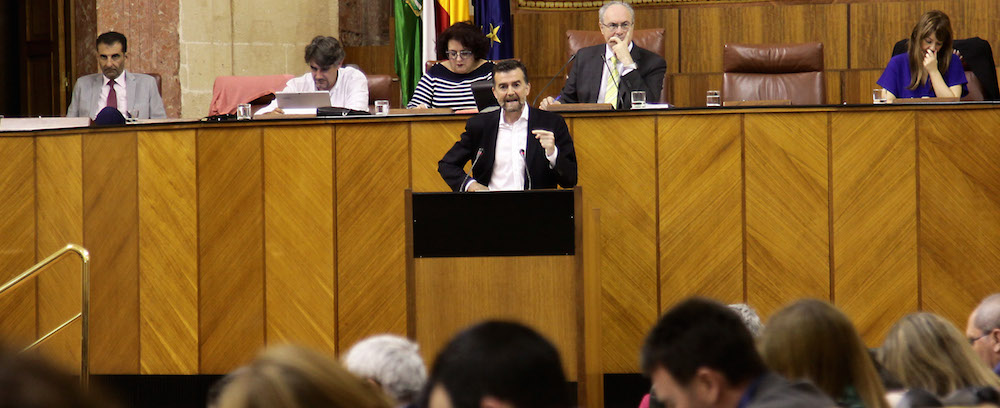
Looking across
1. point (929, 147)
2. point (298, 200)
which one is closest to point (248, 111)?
point (298, 200)

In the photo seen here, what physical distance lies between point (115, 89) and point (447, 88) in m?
2.11

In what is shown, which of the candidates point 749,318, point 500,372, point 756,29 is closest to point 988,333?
point 749,318

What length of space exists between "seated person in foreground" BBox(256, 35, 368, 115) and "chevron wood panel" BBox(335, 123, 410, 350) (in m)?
1.16

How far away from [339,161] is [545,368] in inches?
154

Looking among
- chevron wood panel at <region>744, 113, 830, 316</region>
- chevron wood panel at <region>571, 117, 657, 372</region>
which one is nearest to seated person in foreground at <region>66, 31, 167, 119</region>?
chevron wood panel at <region>571, 117, 657, 372</region>

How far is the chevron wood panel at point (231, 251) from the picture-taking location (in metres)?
5.40

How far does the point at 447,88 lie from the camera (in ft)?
21.9

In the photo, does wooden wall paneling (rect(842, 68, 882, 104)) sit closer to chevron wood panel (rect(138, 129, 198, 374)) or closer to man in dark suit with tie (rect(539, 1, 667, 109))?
man in dark suit with tie (rect(539, 1, 667, 109))

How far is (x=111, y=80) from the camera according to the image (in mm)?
7070

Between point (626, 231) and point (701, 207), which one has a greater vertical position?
point (701, 207)

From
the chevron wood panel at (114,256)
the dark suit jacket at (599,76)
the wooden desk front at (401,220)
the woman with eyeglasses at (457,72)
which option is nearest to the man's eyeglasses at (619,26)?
→ the dark suit jacket at (599,76)

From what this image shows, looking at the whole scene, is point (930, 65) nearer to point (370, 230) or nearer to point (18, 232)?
point (370, 230)

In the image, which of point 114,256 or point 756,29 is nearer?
point 114,256

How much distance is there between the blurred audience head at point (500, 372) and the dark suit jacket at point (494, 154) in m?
3.16
